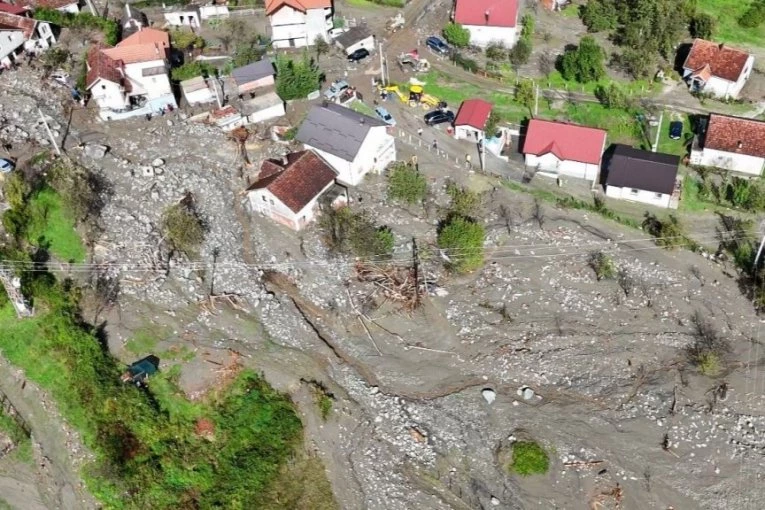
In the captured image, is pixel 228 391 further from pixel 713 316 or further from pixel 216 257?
pixel 713 316

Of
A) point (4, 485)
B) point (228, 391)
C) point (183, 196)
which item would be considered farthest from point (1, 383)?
point (183, 196)

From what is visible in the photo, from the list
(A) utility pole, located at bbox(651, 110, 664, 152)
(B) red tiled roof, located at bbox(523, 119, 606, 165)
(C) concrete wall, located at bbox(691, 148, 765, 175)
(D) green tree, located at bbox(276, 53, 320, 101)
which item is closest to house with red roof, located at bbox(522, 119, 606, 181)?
(B) red tiled roof, located at bbox(523, 119, 606, 165)

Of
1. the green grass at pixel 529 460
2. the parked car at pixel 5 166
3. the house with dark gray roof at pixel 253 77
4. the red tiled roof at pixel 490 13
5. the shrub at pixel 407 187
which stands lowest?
the green grass at pixel 529 460

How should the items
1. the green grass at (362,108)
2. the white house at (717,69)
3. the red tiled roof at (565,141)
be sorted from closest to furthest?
the red tiled roof at (565,141) → the green grass at (362,108) → the white house at (717,69)

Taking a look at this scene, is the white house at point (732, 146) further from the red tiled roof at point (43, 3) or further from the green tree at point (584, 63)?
the red tiled roof at point (43, 3)

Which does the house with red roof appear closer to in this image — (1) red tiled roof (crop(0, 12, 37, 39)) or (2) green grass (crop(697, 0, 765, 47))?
(2) green grass (crop(697, 0, 765, 47))

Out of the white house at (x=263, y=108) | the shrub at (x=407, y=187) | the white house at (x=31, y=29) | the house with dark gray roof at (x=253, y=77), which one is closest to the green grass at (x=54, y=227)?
the white house at (x=263, y=108)

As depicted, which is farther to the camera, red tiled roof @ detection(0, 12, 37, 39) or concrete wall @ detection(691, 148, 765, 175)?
red tiled roof @ detection(0, 12, 37, 39)
